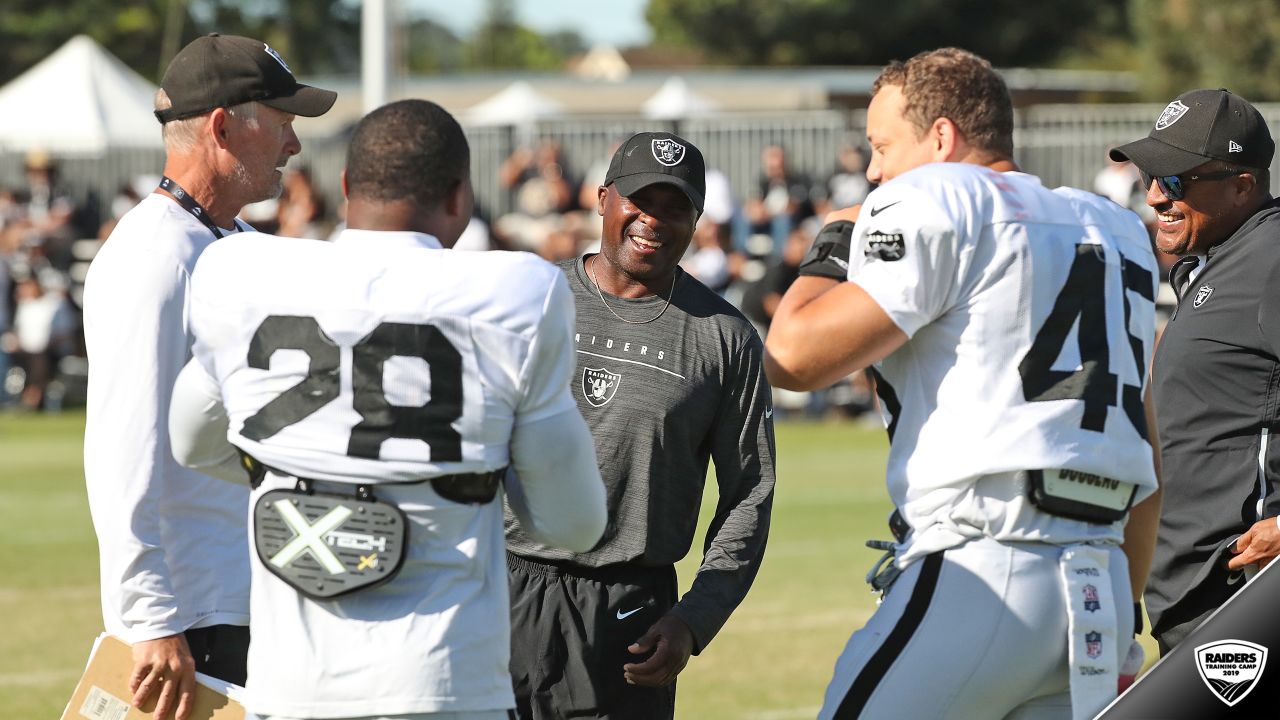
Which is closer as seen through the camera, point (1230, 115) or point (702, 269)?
point (1230, 115)

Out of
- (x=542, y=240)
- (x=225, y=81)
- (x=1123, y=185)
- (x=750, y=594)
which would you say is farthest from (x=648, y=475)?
(x=542, y=240)

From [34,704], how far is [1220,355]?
5359mm

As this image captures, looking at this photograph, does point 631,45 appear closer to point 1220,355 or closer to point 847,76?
point 847,76

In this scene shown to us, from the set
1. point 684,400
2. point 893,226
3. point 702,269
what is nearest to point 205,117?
point 684,400

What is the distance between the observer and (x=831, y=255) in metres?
3.97

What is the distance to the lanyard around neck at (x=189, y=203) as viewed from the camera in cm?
439

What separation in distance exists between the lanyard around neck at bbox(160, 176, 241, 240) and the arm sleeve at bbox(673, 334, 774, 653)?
1.50 metres

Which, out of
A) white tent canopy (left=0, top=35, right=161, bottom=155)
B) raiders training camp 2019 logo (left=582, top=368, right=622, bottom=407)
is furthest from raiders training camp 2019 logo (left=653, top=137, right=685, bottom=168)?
white tent canopy (left=0, top=35, right=161, bottom=155)

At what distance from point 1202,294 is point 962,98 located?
1466 millimetres

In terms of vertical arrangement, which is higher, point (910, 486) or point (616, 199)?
point (616, 199)

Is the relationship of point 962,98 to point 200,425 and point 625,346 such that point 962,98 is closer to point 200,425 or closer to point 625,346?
point 625,346

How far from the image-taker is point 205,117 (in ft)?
14.5

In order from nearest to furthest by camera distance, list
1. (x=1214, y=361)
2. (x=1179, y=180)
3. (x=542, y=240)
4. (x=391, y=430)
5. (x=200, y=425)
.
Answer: (x=391, y=430) → (x=200, y=425) → (x=1214, y=361) → (x=1179, y=180) → (x=542, y=240)

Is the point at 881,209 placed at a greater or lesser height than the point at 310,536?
greater
